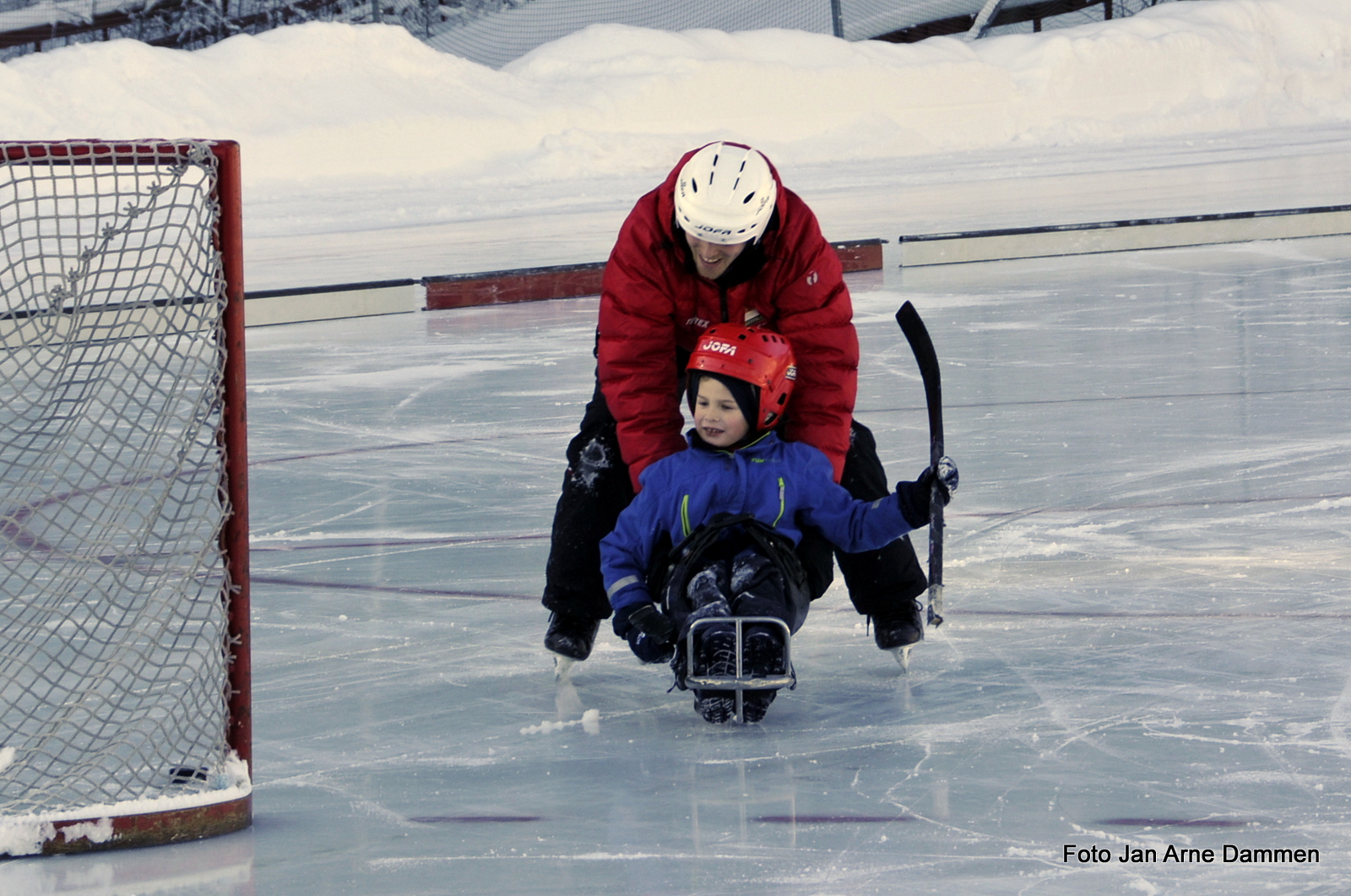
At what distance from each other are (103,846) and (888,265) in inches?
315

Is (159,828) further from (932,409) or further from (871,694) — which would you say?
(932,409)

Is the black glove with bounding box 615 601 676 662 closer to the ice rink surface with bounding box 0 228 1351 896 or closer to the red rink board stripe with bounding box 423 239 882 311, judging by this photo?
the ice rink surface with bounding box 0 228 1351 896

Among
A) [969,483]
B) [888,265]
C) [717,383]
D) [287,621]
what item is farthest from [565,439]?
[888,265]

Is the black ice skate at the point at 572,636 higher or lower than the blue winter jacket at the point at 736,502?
lower

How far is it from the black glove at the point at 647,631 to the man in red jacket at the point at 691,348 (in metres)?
0.18

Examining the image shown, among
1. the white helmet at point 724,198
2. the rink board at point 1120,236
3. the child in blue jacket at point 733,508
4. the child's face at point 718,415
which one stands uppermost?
the white helmet at point 724,198

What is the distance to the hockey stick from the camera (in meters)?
2.58

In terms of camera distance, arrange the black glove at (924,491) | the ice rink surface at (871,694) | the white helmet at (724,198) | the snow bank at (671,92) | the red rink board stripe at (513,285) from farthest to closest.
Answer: the snow bank at (671,92) → the red rink board stripe at (513,285) → the white helmet at (724,198) → the black glove at (924,491) → the ice rink surface at (871,694)

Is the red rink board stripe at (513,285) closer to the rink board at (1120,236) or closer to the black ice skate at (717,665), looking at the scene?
the rink board at (1120,236)

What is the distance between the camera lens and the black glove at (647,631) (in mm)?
2383

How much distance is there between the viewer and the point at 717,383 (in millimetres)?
2467

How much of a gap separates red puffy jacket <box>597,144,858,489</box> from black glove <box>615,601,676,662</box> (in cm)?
25

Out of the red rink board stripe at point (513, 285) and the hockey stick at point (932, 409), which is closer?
the hockey stick at point (932, 409)

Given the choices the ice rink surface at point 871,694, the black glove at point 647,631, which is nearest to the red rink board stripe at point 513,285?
the ice rink surface at point 871,694
